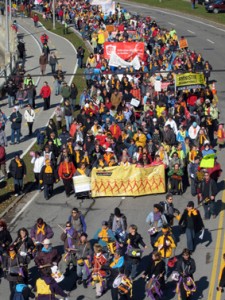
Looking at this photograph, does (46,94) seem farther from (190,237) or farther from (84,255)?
(84,255)

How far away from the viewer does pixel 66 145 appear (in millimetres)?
31266

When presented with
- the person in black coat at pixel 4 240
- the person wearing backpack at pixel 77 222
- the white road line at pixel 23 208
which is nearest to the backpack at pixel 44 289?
the person in black coat at pixel 4 240

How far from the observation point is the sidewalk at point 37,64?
36562 mm

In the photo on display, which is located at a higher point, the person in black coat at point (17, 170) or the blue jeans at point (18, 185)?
the person in black coat at point (17, 170)

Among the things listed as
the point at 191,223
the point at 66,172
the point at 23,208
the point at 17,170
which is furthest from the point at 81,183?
the point at 191,223

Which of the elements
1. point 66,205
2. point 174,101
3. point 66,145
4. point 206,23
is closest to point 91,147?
point 66,145

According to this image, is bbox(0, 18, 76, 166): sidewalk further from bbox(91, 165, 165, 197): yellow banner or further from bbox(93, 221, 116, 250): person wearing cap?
bbox(93, 221, 116, 250): person wearing cap

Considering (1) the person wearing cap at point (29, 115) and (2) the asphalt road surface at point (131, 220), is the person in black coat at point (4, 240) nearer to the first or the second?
(2) the asphalt road surface at point (131, 220)

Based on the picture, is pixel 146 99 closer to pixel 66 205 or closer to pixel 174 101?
Answer: pixel 174 101

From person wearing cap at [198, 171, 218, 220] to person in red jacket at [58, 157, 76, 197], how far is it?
464 centimetres

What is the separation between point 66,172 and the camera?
1146 inches

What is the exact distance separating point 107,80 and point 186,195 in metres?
12.6

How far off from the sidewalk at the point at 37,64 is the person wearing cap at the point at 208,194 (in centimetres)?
776

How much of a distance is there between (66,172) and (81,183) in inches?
22.9
